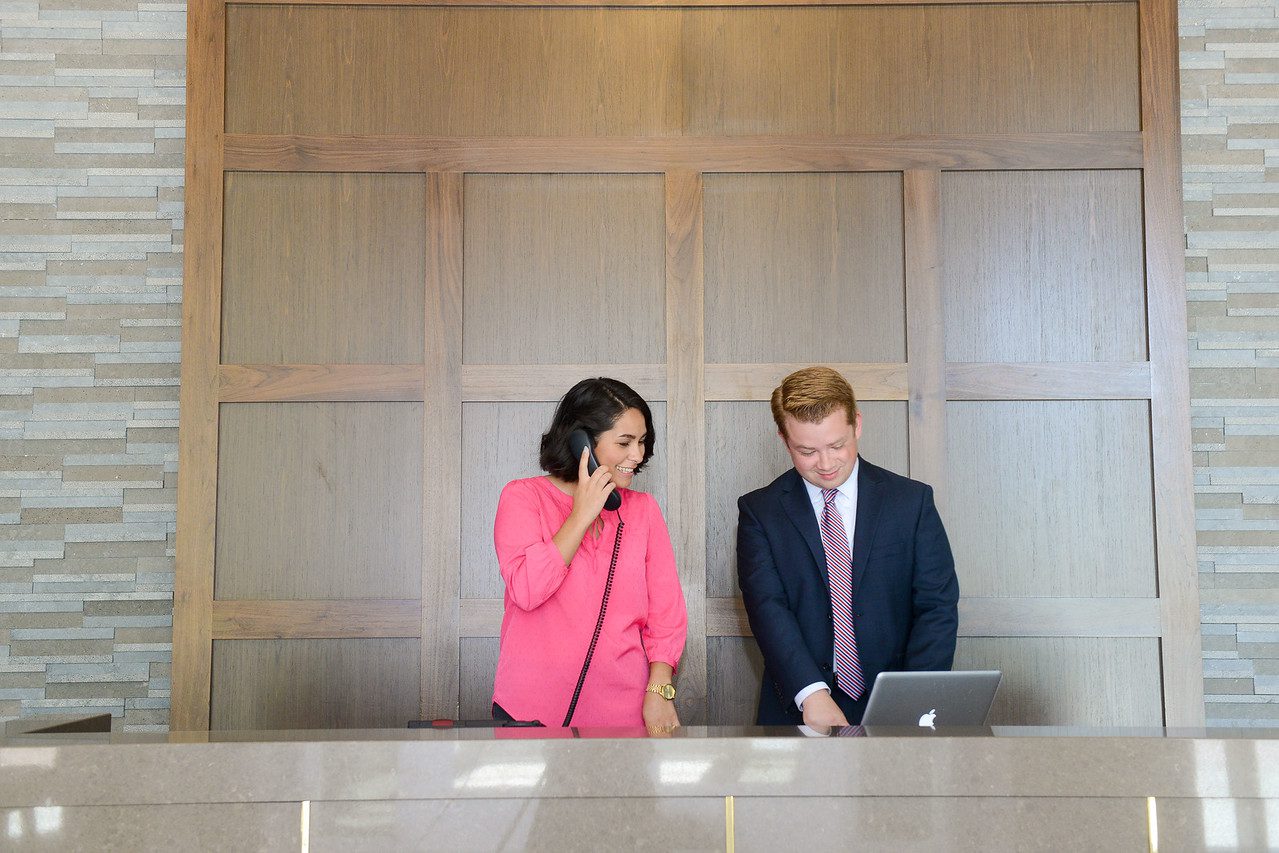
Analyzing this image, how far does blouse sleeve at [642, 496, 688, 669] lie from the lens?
270 cm

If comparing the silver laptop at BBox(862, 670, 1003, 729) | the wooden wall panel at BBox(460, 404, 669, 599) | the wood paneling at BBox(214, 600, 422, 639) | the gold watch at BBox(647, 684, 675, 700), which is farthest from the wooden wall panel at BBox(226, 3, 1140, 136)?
the silver laptop at BBox(862, 670, 1003, 729)

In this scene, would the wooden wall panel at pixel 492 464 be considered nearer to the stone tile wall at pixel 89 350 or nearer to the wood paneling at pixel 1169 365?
the stone tile wall at pixel 89 350

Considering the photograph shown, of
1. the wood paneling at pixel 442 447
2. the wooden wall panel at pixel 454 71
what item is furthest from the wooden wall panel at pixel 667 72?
the wood paneling at pixel 442 447

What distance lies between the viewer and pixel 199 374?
329cm

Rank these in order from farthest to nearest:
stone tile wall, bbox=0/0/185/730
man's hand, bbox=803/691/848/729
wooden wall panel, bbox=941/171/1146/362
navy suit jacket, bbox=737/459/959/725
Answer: stone tile wall, bbox=0/0/185/730 → wooden wall panel, bbox=941/171/1146/362 → navy suit jacket, bbox=737/459/959/725 → man's hand, bbox=803/691/848/729

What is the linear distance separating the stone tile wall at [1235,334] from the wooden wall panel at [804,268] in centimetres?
104

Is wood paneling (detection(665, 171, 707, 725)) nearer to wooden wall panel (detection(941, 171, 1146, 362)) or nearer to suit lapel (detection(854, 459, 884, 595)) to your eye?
suit lapel (detection(854, 459, 884, 595))

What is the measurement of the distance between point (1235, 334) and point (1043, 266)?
0.73 metres

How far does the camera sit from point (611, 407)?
8.95 ft

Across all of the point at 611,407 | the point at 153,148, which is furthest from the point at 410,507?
the point at 153,148

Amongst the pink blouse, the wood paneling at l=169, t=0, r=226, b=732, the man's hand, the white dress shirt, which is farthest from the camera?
the wood paneling at l=169, t=0, r=226, b=732

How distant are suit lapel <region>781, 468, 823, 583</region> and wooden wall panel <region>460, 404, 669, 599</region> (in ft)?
1.85

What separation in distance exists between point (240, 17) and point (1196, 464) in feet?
10.6

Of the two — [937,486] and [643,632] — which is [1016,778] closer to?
[643,632]
